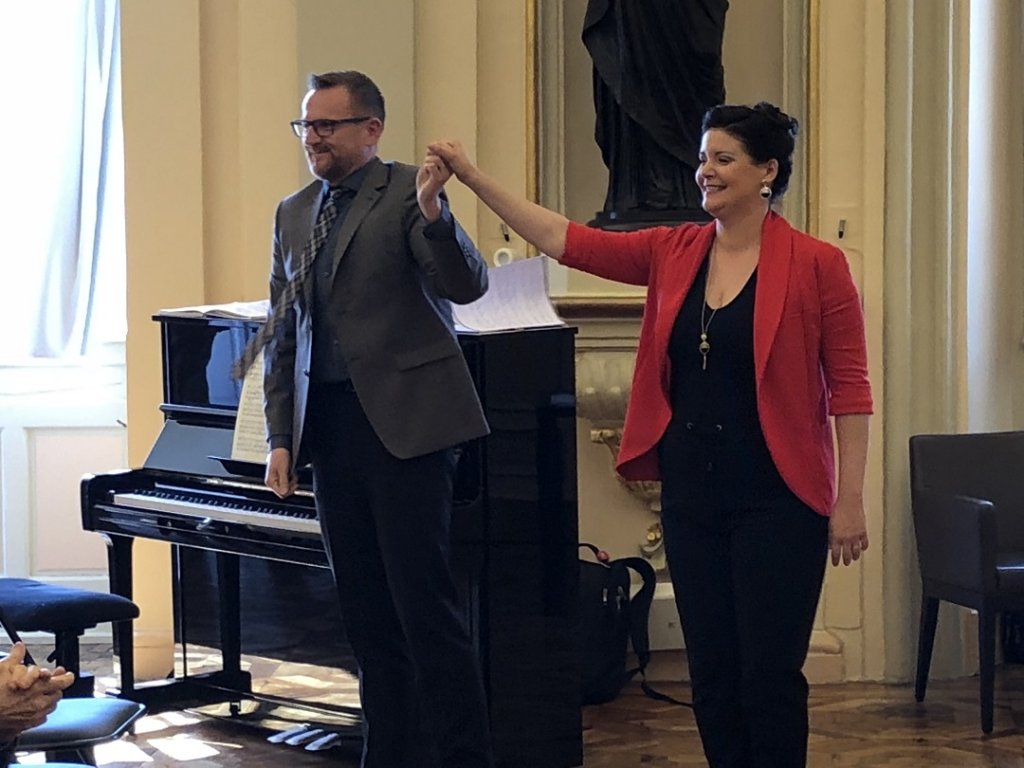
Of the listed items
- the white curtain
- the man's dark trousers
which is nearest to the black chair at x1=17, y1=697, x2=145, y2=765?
the man's dark trousers

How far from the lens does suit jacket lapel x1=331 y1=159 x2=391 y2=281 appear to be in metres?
2.77

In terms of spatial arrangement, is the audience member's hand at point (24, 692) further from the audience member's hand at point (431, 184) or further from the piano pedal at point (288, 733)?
the piano pedal at point (288, 733)

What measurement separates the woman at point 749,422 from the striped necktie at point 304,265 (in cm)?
43

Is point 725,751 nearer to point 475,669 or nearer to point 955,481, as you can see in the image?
point 475,669

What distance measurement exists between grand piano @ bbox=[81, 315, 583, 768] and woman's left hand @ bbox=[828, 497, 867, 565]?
0.94m

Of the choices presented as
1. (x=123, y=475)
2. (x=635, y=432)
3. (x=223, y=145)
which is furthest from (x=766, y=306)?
(x=223, y=145)

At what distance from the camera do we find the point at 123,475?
3.75m

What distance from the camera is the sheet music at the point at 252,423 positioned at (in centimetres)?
325

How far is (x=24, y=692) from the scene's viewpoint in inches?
73.3

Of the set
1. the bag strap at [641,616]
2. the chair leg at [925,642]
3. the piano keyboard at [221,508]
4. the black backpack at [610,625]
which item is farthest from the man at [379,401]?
the chair leg at [925,642]

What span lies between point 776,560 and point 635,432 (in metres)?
0.34

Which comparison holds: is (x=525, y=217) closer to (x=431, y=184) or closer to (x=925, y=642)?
(x=431, y=184)

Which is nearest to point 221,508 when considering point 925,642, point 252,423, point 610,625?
point 252,423

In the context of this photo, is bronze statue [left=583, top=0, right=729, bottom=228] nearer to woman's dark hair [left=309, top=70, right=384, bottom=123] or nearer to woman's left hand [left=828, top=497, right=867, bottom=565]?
woman's dark hair [left=309, top=70, right=384, bottom=123]
